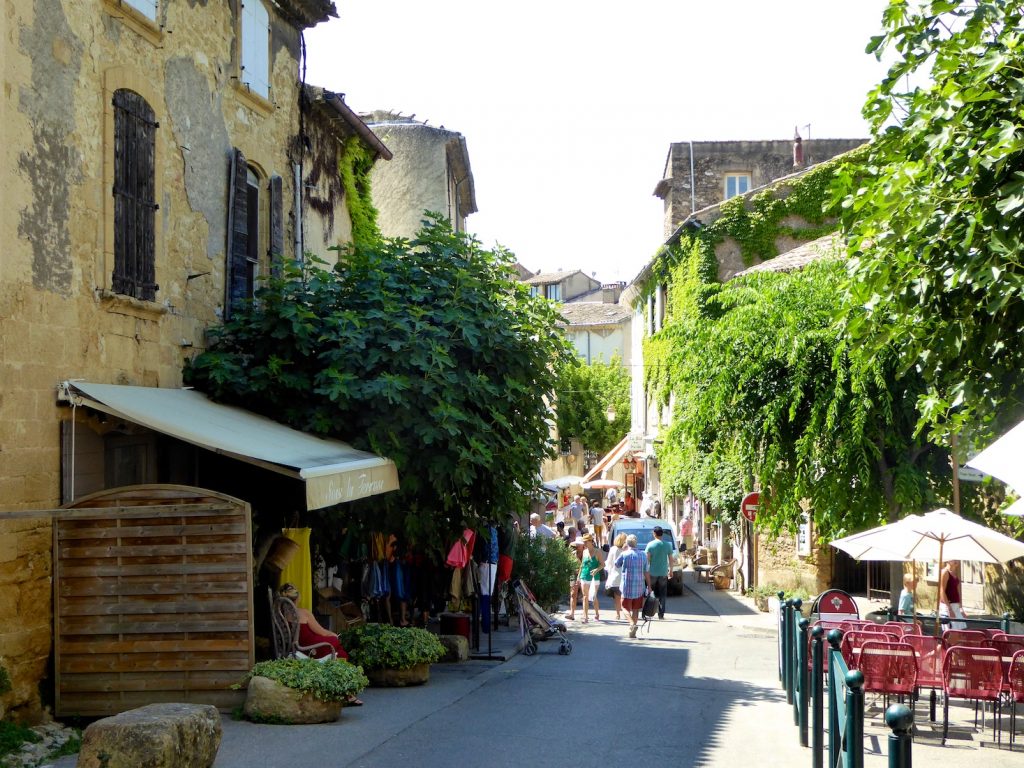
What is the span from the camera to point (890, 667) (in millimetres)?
10383

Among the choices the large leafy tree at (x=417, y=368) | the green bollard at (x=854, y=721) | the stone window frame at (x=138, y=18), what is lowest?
the green bollard at (x=854, y=721)

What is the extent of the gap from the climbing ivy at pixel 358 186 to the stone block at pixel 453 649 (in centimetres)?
668

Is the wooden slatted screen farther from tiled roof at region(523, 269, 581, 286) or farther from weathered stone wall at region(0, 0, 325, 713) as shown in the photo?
tiled roof at region(523, 269, 581, 286)

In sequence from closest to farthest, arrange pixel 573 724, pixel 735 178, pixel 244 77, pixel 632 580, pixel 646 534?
pixel 573 724 → pixel 244 77 → pixel 632 580 → pixel 646 534 → pixel 735 178

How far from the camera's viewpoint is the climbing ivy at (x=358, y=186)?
60.7 ft

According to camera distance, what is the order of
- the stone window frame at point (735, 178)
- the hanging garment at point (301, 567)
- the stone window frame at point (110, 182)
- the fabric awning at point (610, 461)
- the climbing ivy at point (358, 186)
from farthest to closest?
the fabric awning at point (610, 461) < the stone window frame at point (735, 178) < the climbing ivy at point (358, 186) < the hanging garment at point (301, 567) < the stone window frame at point (110, 182)

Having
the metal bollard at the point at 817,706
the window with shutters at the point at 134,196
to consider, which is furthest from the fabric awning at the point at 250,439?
the metal bollard at the point at 817,706

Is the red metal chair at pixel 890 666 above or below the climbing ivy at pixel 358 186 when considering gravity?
below

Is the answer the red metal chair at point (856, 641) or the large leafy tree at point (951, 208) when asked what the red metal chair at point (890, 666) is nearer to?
the red metal chair at point (856, 641)

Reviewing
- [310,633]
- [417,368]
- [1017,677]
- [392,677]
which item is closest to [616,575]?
[392,677]

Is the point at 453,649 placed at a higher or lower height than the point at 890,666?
lower

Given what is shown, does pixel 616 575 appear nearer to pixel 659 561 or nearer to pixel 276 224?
pixel 659 561

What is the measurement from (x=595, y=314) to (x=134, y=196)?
210ft

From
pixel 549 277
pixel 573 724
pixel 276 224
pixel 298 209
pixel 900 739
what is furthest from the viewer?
pixel 549 277
